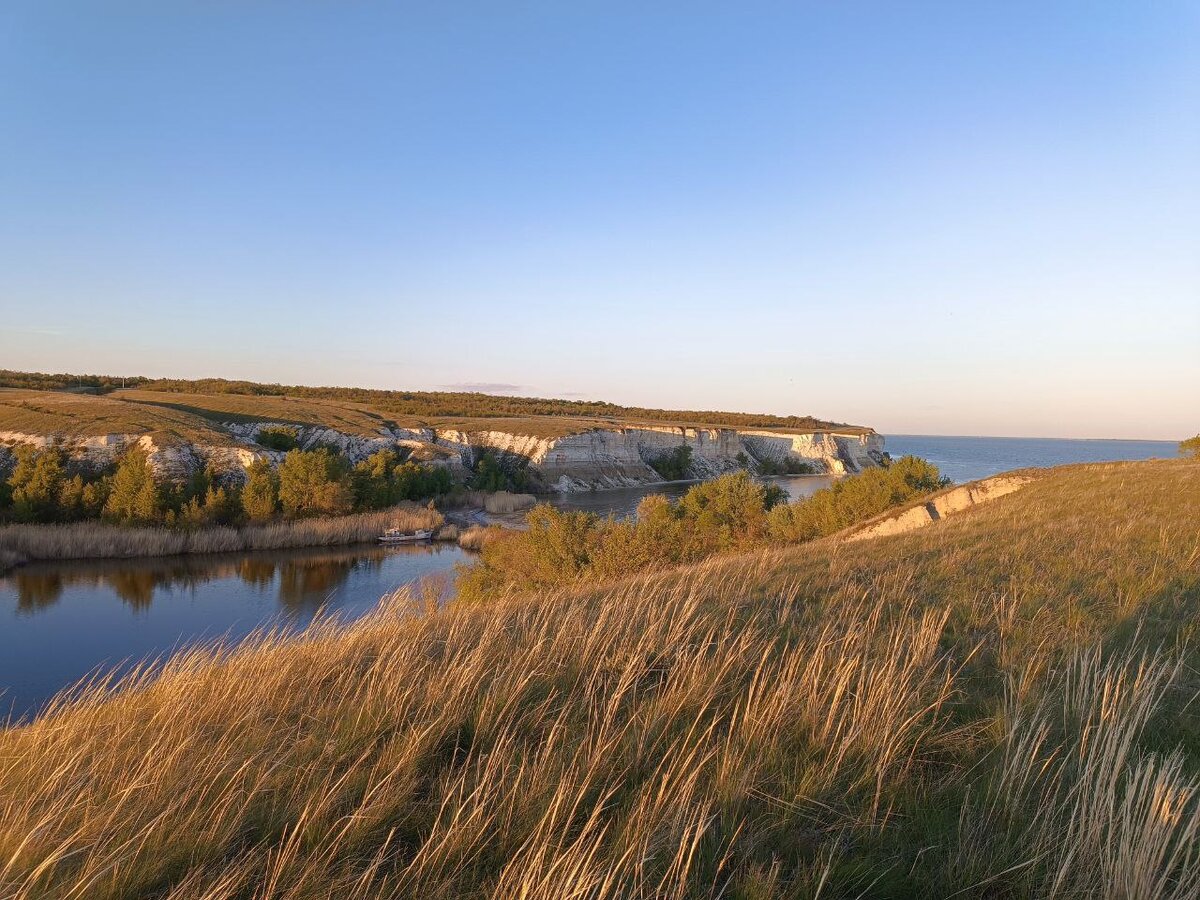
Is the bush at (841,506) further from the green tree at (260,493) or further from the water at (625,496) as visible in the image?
the green tree at (260,493)

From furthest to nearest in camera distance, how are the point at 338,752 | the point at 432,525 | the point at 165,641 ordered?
the point at 432,525 < the point at 165,641 < the point at 338,752

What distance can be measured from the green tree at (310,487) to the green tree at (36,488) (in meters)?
11.3

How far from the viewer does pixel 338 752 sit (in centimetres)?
304

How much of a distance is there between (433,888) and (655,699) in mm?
1603

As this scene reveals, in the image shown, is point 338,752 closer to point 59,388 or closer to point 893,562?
point 893,562

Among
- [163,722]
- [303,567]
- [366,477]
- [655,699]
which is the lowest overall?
[303,567]

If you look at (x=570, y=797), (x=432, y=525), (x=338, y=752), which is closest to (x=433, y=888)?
(x=570, y=797)

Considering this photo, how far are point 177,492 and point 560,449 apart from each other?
42631 mm

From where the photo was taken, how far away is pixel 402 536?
4050 cm

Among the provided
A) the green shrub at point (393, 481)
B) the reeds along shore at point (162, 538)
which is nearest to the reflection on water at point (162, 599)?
the reeds along shore at point (162, 538)

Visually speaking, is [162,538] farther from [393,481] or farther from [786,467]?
[786,467]

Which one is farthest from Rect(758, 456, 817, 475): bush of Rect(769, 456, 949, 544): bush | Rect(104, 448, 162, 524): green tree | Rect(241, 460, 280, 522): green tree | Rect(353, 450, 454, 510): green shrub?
Rect(104, 448, 162, 524): green tree

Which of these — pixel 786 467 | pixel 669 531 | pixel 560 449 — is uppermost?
pixel 560 449

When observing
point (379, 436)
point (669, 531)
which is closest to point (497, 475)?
point (379, 436)
